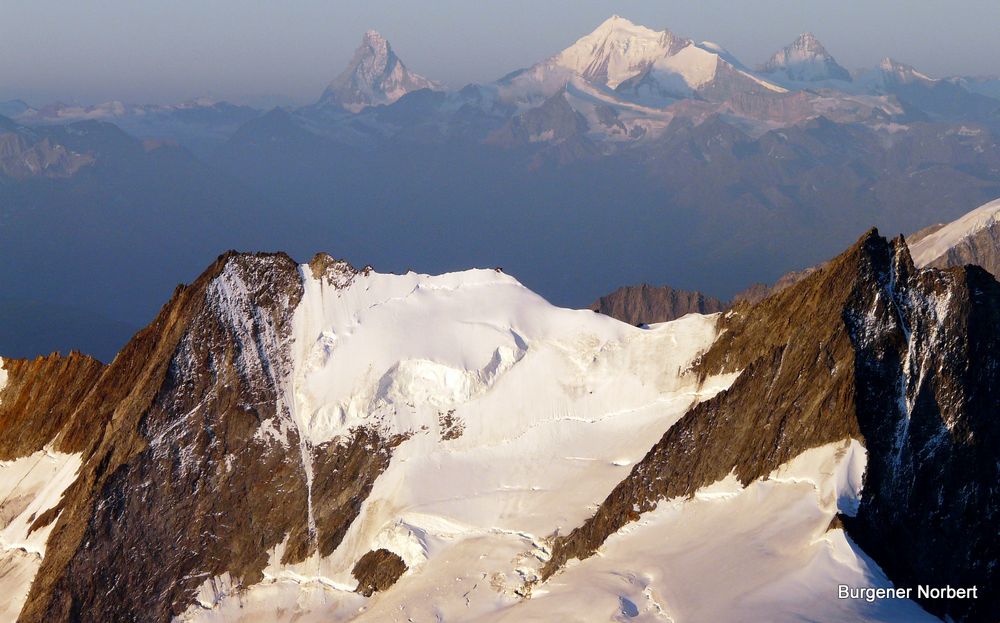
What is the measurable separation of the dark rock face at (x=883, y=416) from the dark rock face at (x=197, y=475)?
28473 millimetres

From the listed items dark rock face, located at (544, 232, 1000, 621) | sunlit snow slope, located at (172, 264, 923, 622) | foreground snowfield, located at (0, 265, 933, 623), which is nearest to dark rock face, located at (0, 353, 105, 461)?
foreground snowfield, located at (0, 265, 933, 623)

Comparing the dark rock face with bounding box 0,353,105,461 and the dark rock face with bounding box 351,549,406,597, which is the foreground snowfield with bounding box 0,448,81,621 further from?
the dark rock face with bounding box 351,549,406,597

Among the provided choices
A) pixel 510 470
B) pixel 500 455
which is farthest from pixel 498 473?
pixel 500 455

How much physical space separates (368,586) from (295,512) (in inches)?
472

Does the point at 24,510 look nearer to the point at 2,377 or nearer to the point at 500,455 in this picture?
the point at 2,377

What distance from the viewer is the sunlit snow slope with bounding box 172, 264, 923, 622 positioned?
86.1 m

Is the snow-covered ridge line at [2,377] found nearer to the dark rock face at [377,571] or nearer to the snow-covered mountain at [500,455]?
the snow-covered mountain at [500,455]

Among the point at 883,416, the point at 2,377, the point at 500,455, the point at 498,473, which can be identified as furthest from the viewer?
the point at 2,377

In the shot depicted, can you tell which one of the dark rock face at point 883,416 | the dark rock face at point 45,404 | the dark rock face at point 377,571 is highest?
the dark rock face at point 883,416

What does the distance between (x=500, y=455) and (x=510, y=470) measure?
2148mm

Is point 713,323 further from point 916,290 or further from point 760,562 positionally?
point 760,562

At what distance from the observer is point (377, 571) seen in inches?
4146

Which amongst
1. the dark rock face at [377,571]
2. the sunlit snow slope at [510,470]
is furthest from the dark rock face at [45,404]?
the dark rock face at [377,571]

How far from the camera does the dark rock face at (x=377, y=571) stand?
104 meters
